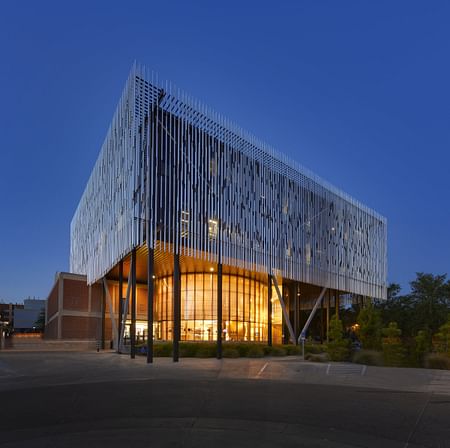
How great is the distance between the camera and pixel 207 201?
134 ft

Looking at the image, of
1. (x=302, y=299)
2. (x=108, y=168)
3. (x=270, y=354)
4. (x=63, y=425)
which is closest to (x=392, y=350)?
(x=270, y=354)

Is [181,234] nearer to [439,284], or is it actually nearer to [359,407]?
[359,407]

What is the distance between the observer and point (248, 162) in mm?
46469

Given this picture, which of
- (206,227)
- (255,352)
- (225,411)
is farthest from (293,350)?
(225,411)

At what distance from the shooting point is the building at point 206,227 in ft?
120

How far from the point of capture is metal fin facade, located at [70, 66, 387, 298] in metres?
36.6

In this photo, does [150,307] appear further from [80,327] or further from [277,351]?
[80,327]

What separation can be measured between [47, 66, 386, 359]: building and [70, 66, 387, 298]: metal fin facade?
0.32 ft

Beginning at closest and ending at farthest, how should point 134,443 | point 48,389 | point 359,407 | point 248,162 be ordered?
1. point 134,443
2. point 359,407
3. point 48,389
4. point 248,162

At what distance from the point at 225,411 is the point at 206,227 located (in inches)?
1150

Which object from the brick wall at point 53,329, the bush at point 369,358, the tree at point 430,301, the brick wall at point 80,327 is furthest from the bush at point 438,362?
the brick wall at point 53,329

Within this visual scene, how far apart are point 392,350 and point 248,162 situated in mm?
22393

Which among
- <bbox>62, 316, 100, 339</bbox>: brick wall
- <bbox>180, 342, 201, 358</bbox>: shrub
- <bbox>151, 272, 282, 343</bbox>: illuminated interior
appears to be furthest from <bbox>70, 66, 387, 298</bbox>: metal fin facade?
<bbox>151, 272, 282, 343</bbox>: illuminated interior

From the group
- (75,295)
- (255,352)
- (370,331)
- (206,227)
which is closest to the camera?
(370,331)
